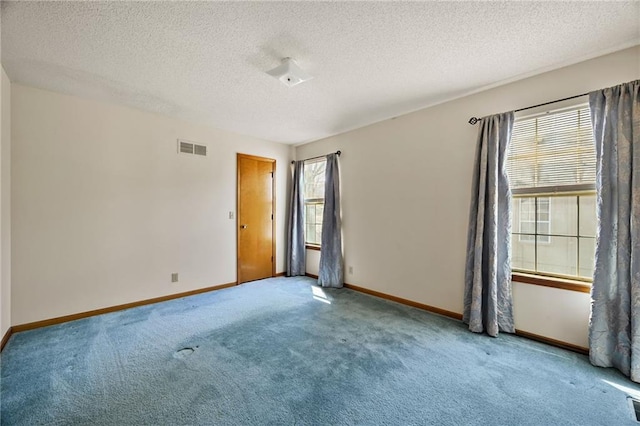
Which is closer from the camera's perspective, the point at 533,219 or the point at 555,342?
the point at 555,342

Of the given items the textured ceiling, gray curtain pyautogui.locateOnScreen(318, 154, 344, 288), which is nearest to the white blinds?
the textured ceiling

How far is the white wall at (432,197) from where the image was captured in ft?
7.72

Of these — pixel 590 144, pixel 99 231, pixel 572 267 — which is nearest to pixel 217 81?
pixel 99 231

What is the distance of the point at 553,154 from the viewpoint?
2.47 m

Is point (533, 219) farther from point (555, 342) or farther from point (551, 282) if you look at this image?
point (555, 342)

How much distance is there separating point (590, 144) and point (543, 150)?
0.31 meters

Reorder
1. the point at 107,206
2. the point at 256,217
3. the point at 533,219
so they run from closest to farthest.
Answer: the point at 533,219, the point at 107,206, the point at 256,217

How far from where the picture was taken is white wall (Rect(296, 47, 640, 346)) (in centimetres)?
235

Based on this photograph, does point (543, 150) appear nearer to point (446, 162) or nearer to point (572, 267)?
point (446, 162)

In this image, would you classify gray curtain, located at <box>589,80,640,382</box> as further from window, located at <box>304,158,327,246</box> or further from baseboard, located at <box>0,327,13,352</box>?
baseboard, located at <box>0,327,13,352</box>

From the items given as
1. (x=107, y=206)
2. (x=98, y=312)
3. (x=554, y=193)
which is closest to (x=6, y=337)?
(x=98, y=312)

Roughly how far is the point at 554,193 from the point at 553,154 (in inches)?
14.4

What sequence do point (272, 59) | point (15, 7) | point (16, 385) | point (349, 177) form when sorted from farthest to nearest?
1. point (349, 177)
2. point (272, 59)
3. point (16, 385)
4. point (15, 7)

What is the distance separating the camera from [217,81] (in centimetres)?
265
